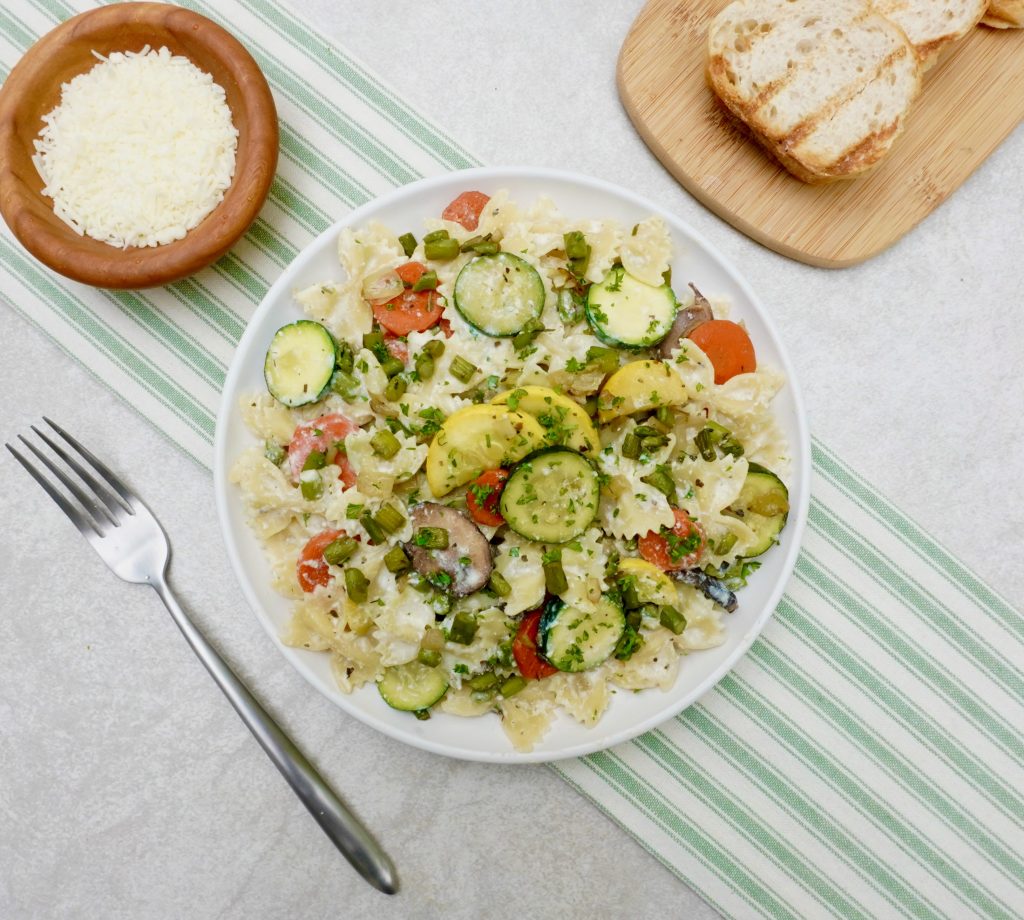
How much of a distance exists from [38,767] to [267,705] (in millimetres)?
1073

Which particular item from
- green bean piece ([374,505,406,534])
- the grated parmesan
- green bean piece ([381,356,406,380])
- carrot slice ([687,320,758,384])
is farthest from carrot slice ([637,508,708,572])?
the grated parmesan

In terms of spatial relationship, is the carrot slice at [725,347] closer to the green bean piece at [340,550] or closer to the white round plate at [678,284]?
the white round plate at [678,284]

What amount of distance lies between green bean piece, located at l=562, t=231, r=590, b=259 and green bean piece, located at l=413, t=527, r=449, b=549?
116 centimetres

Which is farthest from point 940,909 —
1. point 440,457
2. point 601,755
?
point 440,457

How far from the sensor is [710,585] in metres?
3.43

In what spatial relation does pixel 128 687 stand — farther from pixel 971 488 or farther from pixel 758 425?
pixel 971 488

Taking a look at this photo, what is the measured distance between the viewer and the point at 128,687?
152 inches

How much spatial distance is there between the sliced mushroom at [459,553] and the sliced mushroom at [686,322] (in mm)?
1044

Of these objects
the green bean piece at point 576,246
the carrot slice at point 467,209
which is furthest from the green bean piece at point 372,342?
the green bean piece at point 576,246

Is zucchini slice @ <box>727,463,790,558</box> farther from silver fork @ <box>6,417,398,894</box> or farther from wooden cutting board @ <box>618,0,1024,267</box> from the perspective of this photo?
silver fork @ <box>6,417,398,894</box>

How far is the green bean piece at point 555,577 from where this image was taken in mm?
3135

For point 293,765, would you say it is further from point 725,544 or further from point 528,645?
point 725,544

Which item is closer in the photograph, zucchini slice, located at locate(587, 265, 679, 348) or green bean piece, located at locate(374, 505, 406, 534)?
green bean piece, located at locate(374, 505, 406, 534)

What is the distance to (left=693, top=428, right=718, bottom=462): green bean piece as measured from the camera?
10.9 feet
